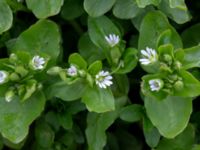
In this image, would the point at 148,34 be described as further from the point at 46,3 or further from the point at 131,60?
the point at 46,3

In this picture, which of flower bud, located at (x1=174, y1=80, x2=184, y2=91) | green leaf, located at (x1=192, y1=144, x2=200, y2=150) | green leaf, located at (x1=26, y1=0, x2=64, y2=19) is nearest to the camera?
flower bud, located at (x1=174, y1=80, x2=184, y2=91)

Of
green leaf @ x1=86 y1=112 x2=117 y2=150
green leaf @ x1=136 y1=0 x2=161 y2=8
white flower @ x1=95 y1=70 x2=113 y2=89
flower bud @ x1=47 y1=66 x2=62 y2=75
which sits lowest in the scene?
green leaf @ x1=86 y1=112 x2=117 y2=150

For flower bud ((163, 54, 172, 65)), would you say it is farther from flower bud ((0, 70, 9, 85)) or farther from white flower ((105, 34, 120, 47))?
flower bud ((0, 70, 9, 85))

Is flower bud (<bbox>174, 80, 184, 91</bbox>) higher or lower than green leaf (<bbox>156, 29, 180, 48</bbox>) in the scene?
lower

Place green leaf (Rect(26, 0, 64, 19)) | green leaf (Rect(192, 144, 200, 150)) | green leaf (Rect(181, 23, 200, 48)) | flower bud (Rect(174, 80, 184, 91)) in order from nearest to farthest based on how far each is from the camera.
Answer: flower bud (Rect(174, 80, 184, 91)), green leaf (Rect(26, 0, 64, 19)), green leaf (Rect(192, 144, 200, 150)), green leaf (Rect(181, 23, 200, 48))

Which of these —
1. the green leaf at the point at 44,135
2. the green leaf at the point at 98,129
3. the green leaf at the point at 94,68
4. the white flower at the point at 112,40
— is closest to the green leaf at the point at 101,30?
the white flower at the point at 112,40

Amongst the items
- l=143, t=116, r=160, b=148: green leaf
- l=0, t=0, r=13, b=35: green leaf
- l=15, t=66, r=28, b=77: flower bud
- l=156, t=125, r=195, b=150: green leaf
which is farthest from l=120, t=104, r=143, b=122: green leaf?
l=0, t=0, r=13, b=35: green leaf

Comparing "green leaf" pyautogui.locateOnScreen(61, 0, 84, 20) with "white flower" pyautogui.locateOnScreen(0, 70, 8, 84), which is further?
"green leaf" pyautogui.locateOnScreen(61, 0, 84, 20)
